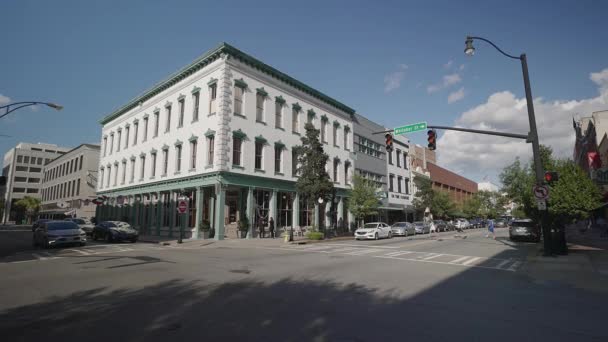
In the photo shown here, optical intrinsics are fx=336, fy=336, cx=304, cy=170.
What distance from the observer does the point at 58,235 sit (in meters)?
18.5

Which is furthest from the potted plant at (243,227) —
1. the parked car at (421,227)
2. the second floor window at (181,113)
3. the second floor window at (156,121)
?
the parked car at (421,227)

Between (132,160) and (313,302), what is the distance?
119 ft

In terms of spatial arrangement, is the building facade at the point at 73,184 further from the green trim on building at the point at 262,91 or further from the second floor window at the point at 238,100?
the green trim on building at the point at 262,91

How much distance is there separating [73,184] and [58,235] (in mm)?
46706

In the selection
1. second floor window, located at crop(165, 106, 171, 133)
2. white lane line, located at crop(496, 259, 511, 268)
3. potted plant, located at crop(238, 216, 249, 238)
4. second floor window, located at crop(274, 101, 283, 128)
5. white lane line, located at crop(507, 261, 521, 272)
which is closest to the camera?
white lane line, located at crop(507, 261, 521, 272)

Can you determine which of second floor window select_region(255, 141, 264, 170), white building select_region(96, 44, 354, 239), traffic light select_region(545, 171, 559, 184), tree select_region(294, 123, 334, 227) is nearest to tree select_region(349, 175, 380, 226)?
white building select_region(96, 44, 354, 239)

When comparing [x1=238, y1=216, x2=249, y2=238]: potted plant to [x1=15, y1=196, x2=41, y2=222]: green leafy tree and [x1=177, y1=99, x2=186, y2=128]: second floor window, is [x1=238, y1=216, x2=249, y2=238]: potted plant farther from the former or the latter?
[x1=15, y1=196, x2=41, y2=222]: green leafy tree

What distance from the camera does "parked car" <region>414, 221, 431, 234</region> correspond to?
3796 centimetres

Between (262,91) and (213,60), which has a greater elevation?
(213,60)

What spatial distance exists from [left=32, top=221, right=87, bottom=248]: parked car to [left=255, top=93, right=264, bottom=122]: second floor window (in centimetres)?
1552

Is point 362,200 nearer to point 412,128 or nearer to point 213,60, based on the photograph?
point 412,128

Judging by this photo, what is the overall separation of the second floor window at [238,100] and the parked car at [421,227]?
914 inches

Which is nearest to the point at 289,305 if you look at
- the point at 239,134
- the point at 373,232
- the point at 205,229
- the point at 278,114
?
the point at 205,229

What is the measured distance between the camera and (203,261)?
13.0 metres
